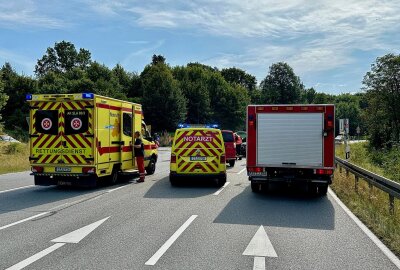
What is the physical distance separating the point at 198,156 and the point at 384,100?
156 ft

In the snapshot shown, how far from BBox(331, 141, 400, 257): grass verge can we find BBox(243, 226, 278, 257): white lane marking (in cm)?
190

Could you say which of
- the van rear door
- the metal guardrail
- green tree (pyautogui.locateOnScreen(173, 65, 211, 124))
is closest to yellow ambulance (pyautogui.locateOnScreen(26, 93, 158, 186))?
the van rear door

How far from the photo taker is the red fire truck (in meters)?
12.1

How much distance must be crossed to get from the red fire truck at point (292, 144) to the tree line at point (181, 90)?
2480 cm

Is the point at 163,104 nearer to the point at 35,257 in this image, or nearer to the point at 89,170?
the point at 89,170

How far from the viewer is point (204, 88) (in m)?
77.2

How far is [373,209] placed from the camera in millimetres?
9906

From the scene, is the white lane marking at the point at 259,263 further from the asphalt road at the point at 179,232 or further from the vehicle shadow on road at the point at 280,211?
the vehicle shadow on road at the point at 280,211

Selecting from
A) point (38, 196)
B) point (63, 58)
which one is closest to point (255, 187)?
point (38, 196)

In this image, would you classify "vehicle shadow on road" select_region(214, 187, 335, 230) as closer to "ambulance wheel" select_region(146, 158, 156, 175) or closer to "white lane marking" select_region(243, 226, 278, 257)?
"white lane marking" select_region(243, 226, 278, 257)

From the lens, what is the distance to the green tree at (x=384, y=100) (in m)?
54.3

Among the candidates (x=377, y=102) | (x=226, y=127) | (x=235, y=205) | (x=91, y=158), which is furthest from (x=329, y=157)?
(x=226, y=127)

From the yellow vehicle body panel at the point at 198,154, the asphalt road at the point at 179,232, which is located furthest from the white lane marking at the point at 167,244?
the yellow vehicle body panel at the point at 198,154

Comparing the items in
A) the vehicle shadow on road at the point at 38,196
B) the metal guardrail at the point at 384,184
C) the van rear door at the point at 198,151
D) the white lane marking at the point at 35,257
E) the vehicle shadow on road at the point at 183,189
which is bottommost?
the vehicle shadow on road at the point at 183,189
